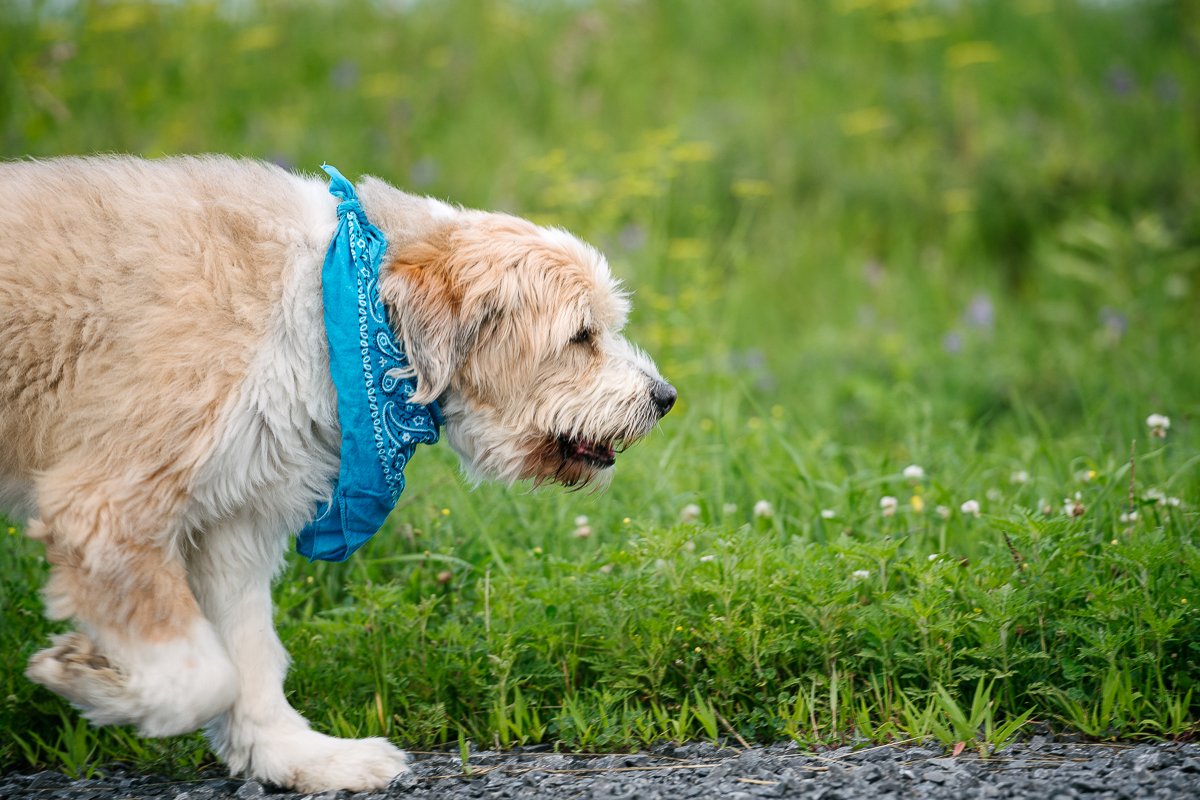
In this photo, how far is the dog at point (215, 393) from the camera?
3.28 m

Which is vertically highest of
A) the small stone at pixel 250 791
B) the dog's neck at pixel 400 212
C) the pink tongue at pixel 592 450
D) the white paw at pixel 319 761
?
the dog's neck at pixel 400 212

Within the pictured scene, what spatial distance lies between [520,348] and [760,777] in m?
1.54

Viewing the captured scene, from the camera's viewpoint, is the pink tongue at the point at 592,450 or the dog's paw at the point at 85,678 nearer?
the dog's paw at the point at 85,678

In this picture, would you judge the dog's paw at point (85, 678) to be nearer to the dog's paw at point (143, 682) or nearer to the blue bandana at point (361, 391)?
the dog's paw at point (143, 682)

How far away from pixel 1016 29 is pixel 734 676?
342 inches

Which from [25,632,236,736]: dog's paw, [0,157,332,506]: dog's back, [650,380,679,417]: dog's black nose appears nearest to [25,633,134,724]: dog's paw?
[25,632,236,736]: dog's paw

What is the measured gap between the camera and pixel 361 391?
351 centimetres

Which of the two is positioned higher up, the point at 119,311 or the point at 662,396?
the point at 119,311

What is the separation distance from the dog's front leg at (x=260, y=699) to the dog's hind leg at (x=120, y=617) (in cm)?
36

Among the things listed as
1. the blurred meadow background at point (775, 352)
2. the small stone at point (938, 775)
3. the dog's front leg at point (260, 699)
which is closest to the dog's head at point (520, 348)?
the blurred meadow background at point (775, 352)

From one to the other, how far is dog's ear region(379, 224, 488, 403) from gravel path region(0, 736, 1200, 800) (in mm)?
1189

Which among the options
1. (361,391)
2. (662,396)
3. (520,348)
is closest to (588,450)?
(662,396)

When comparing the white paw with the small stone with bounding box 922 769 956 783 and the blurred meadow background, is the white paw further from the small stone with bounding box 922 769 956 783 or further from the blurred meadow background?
the small stone with bounding box 922 769 956 783

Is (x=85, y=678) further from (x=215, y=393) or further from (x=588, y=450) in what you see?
(x=588, y=450)
